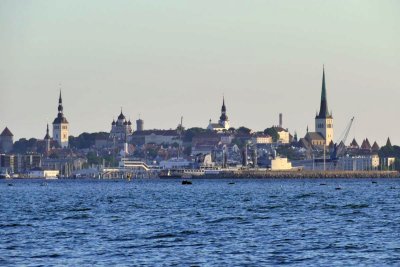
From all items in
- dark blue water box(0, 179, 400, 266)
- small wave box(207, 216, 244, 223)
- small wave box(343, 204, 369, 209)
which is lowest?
dark blue water box(0, 179, 400, 266)

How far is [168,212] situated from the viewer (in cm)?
7938

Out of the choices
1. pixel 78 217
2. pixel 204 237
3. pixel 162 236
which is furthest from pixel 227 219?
pixel 204 237

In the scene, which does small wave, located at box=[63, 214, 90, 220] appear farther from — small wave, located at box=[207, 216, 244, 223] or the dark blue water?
small wave, located at box=[207, 216, 244, 223]

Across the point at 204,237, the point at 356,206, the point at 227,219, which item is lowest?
the point at 204,237

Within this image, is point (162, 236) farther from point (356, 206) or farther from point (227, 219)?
→ point (356, 206)

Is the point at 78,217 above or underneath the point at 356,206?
underneath

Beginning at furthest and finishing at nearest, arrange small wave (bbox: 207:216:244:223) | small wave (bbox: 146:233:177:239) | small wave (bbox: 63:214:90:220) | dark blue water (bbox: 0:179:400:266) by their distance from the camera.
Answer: small wave (bbox: 63:214:90:220) < small wave (bbox: 207:216:244:223) < small wave (bbox: 146:233:177:239) < dark blue water (bbox: 0:179:400:266)

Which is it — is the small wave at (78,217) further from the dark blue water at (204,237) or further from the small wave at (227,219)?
the small wave at (227,219)

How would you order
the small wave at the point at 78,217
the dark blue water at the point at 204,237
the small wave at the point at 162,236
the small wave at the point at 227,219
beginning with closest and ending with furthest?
1. the dark blue water at the point at 204,237
2. the small wave at the point at 162,236
3. the small wave at the point at 227,219
4. the small wave at the point at 78,217

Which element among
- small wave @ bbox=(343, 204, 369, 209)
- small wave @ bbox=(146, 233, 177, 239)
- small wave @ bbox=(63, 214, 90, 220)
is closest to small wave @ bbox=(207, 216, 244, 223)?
small wave @ bbox=(63, 214, 90, 220)

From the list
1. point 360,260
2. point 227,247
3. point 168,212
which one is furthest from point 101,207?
point 360,260

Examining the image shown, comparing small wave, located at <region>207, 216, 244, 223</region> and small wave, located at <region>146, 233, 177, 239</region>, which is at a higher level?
small wave, located at <region>207, 216, 244, 223</region>

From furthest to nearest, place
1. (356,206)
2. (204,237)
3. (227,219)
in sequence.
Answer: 1. (356,206)
2. (227,219)
3. (204,237)

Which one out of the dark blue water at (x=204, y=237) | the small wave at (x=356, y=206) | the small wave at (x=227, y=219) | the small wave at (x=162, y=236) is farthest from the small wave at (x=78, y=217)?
the small wave at (x=356, y=206)
